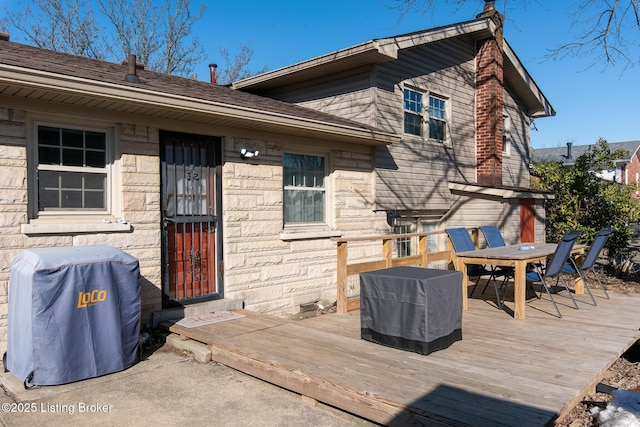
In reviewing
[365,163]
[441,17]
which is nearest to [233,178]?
[365,163]

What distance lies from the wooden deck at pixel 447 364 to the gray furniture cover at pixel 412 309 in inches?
4.3

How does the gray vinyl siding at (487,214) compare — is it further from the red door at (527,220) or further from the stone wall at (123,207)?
the stone wall at (123,207)

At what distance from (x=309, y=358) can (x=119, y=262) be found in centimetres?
186

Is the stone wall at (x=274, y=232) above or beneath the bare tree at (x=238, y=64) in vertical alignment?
beneath

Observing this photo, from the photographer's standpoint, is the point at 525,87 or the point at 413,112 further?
the point at 525,87

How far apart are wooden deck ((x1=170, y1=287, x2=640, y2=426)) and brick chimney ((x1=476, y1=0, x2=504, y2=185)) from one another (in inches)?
219

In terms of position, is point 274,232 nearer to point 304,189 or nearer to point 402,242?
point 304,189

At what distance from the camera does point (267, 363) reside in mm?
3984

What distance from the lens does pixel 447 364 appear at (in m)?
3.93

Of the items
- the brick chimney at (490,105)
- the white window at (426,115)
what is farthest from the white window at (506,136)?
the white window at (426,115)

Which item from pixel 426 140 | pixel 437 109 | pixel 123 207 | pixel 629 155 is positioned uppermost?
pixel 629 155

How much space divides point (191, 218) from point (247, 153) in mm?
1127

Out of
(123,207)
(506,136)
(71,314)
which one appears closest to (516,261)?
(123,207)

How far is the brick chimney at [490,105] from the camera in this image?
1091cm
